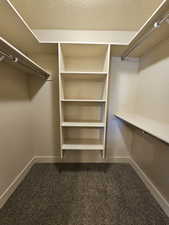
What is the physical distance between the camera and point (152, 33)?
46.1 inches

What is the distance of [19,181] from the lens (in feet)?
5.18

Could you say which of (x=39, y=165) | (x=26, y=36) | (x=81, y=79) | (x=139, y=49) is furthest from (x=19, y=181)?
(x=139, y=49)

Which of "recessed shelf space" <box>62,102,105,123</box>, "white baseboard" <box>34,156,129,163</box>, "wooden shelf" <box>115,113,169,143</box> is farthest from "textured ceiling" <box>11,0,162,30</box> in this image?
"white baseboard" <box>34,156,129,163</box>

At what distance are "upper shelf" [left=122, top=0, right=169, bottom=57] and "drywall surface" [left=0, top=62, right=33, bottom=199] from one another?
1.53 metres

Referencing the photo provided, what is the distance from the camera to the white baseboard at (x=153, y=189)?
123 centimetres

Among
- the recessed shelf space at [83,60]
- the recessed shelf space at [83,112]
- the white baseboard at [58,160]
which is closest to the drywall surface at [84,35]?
the recessed shelf space at [83,60]

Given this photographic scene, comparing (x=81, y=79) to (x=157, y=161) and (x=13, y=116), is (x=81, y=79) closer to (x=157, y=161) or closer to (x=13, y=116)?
(x=13, y=116)

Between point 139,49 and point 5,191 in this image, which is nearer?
point 5,191

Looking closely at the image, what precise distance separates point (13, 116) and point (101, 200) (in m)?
1.51

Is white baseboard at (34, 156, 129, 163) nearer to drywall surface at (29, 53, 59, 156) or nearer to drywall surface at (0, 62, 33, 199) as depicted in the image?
drywall surface at (29, 53, 59, 156)

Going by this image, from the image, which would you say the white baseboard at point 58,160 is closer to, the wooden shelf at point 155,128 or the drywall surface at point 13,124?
the drywall surface at point 13,124

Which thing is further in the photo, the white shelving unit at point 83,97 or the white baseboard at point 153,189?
the white shelving unit at point 83,97

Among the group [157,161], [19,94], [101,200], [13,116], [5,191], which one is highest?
[19,94]

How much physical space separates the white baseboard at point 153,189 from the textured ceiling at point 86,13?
2171mm
